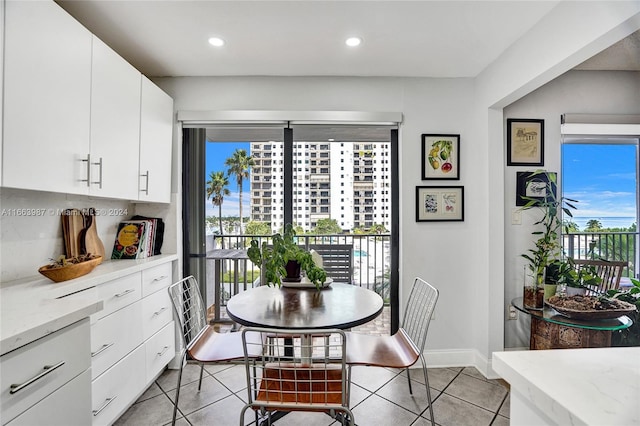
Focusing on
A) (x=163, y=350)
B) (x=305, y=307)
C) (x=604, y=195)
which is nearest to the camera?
(x=305, y=307)

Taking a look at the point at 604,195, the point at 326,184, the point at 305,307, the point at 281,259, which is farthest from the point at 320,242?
the point at 604,195

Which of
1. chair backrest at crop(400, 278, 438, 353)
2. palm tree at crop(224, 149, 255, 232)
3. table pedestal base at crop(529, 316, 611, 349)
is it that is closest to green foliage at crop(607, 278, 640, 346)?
table pedestal base at crop(529, 316, 611, 349)

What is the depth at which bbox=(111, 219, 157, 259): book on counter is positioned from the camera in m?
2.47

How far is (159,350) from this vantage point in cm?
244

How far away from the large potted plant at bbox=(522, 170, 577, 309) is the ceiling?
1.19 m

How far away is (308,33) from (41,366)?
2.18m

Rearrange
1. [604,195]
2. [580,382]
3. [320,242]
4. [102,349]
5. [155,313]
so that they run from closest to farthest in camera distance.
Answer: [580,382]
[102,349]
[155,313]
[320,242]
[604,195]

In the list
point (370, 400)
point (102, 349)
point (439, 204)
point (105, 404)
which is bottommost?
point (370, 400)

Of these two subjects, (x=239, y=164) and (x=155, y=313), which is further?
(x=239, y=164)

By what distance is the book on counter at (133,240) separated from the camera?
247 cm

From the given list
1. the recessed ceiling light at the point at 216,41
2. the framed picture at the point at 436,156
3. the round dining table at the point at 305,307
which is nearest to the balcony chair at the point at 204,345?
the round dining table at the point at 305,307

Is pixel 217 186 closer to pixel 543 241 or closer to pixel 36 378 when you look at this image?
pixel 36 378

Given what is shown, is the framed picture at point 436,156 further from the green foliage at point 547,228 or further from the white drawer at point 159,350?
the white drawer at point 159,350

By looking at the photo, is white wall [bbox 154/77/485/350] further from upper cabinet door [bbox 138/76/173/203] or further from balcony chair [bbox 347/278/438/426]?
balcony chair [bbox 347/278/438/426]
